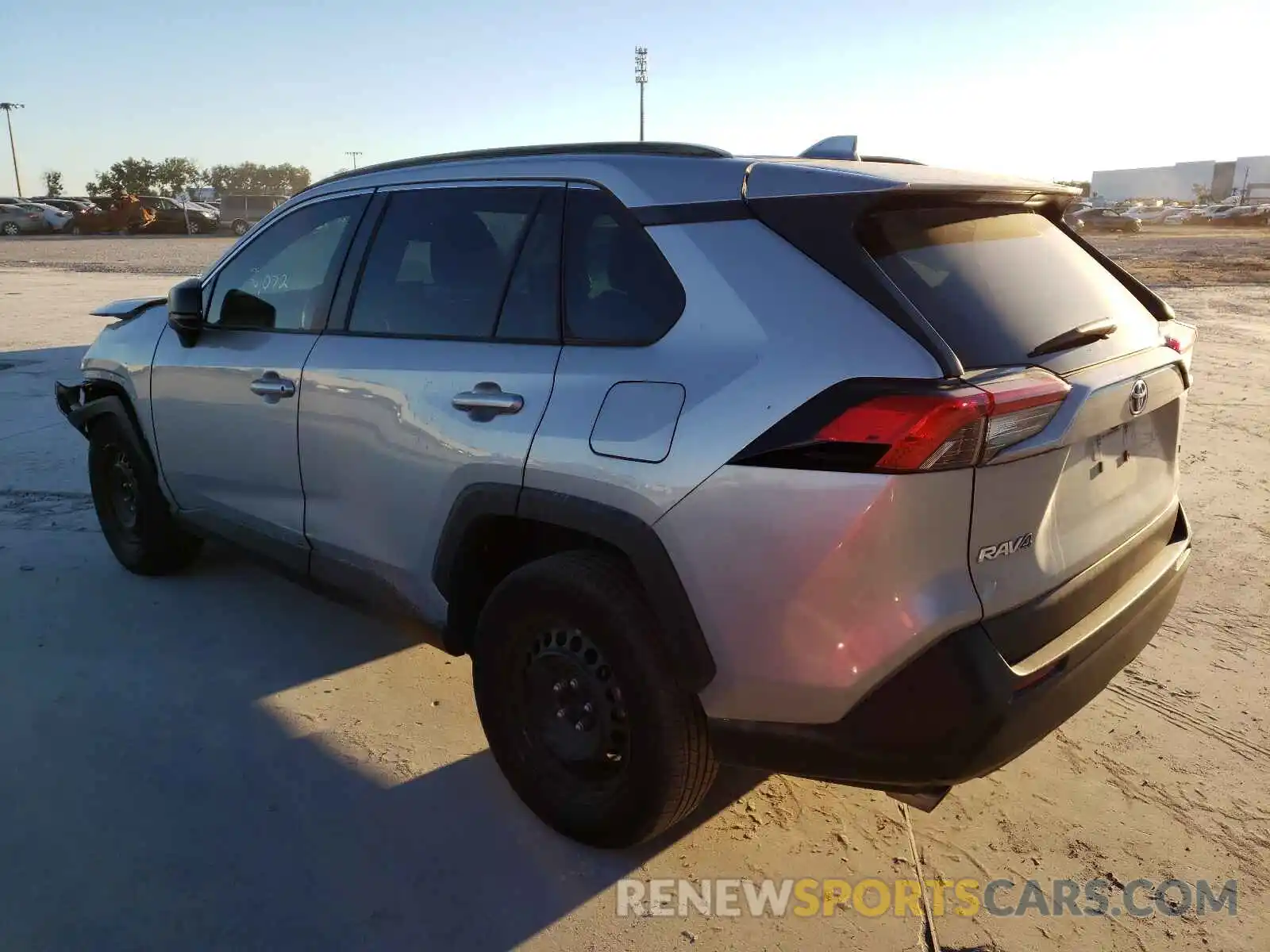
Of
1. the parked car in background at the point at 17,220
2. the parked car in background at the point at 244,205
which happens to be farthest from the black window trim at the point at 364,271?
the parked car in background at the point at 244,205

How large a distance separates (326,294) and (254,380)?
455 millimetres

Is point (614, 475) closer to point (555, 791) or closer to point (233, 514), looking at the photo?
point (555, 791)

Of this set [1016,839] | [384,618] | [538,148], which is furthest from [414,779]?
[538,148]

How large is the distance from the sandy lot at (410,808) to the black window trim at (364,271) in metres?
1.35

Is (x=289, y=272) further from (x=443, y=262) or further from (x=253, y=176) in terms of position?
(x=253, y=176)

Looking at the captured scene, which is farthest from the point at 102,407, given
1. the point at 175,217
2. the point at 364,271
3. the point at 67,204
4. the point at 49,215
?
the point at 67,204

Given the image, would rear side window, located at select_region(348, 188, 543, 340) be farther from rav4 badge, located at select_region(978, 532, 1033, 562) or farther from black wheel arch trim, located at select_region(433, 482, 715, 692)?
rav4 badge, located at select_region(978, 532, 1033, 562)

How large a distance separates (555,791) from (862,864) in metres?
0.88

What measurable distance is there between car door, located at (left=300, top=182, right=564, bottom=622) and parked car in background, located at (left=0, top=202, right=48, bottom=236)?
47802 mm

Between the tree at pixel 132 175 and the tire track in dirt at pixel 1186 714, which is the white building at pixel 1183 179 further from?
the tire track in dirt at pixel 1186 714

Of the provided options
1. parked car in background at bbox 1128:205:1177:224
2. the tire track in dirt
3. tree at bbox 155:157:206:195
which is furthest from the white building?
the tire track in dirt

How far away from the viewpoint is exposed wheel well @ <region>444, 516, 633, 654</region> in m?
2.75

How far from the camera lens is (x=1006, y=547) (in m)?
2.11

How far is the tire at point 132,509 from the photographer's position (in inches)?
172
